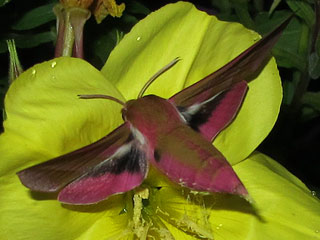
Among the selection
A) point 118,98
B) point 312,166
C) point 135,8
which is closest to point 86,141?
point 118,98

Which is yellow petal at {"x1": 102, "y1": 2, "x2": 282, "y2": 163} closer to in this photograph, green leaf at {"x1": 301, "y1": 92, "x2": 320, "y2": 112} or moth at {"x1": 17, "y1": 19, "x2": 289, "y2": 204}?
moth at {"x1": 17, "y1": 19, "x2": 289, "y2": 204}

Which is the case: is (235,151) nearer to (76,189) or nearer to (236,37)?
(236,37)

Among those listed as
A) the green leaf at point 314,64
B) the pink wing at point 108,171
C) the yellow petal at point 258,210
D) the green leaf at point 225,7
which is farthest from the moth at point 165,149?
the green leaf at point 225,7

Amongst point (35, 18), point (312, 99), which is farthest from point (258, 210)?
point (35, 18)

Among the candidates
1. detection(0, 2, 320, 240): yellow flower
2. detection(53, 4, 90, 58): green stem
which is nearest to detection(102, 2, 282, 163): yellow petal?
detection(0, 2, 320, 240): yellow flower

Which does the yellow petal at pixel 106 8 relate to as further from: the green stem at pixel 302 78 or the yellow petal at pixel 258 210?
the green stem at pixel 302 78

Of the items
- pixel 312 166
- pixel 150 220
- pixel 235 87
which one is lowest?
pixel 312 166

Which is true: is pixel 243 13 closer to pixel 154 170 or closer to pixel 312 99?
pixel 312 99
